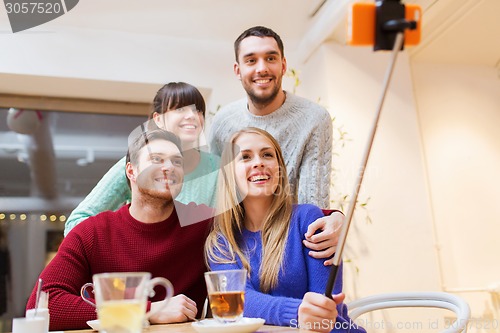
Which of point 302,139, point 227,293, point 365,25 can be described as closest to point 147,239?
point 227,293

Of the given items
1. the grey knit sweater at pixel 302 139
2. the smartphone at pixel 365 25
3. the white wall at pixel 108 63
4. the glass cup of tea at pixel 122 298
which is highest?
the white wall at pixel 108 63

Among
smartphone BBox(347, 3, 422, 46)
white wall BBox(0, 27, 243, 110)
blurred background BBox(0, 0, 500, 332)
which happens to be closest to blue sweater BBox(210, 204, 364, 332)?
smartphone BBox(347, 3, 422, 46)

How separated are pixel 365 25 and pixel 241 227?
905 mm

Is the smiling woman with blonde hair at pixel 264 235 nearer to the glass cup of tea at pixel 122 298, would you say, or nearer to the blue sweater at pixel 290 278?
the blue sweater at pixel 290 278

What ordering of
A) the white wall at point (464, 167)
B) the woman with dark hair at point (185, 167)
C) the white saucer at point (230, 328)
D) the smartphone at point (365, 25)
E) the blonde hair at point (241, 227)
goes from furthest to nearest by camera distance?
the white wall at point (464, 167) < the woman with dark hair at point (185, 167) < the blonde hair at point (241, 227) < the white saucer at point (230, 328) < the smartphone at point (365, 25)

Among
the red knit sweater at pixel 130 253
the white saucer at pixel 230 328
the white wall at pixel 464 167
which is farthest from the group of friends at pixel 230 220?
the white wall at pixel 464 167

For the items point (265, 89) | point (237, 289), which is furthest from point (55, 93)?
point (237, 289)

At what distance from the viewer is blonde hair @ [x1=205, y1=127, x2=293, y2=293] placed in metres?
1.26

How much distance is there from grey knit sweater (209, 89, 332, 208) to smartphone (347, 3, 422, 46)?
1161 millimetres

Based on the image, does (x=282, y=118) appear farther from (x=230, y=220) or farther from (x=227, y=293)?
(x=227, y=293)

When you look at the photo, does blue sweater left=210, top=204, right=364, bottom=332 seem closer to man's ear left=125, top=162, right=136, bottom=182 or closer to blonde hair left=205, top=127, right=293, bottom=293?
blonde hair left=205, top=127, right=293, bottom=293

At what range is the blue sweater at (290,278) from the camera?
1.09 metres

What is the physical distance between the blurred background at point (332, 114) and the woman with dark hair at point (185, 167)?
3.71ft

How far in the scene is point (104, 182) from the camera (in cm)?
180
